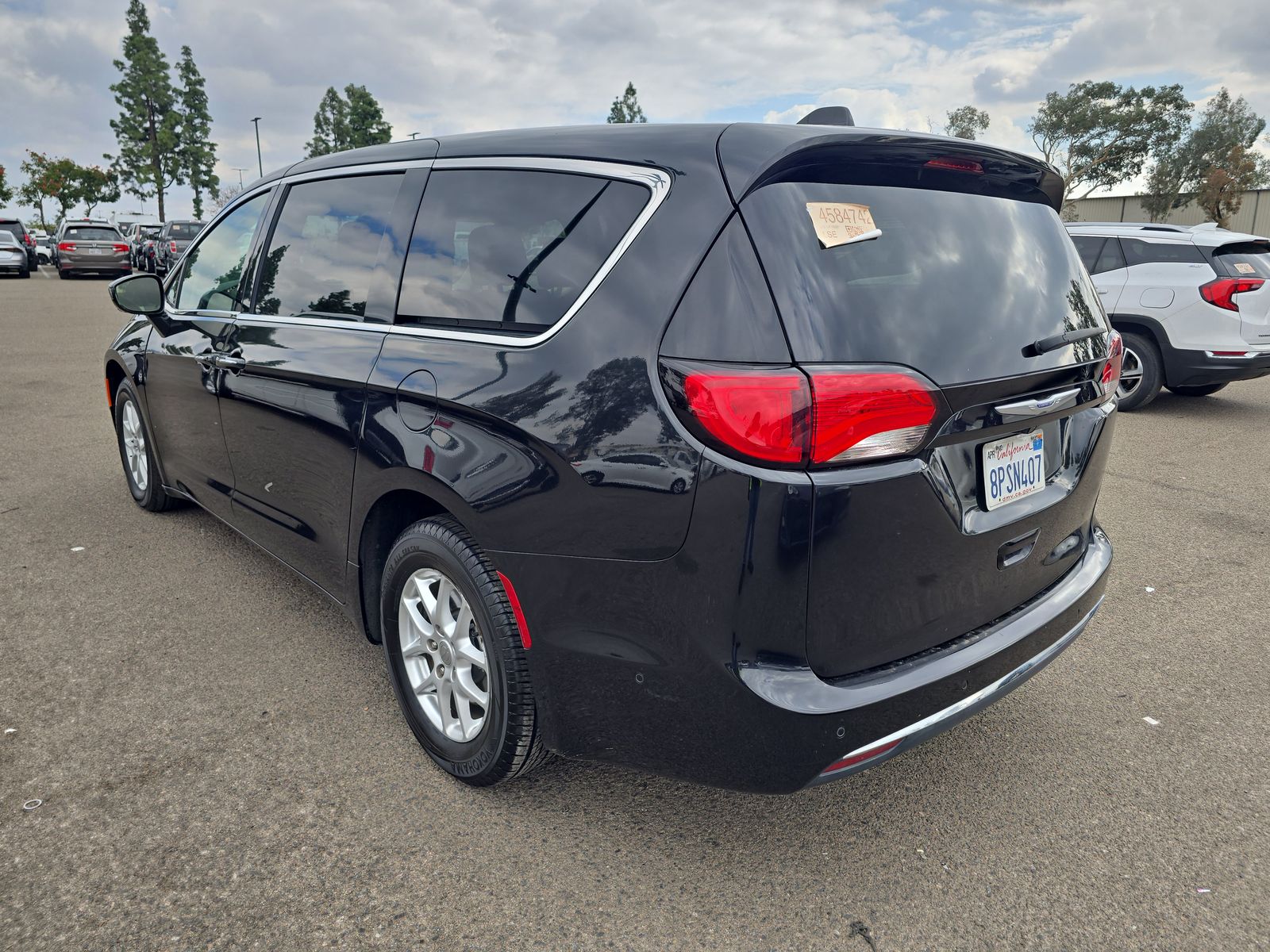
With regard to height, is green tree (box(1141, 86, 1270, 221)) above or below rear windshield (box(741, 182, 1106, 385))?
above

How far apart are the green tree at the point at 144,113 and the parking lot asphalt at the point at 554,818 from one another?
61.1 m

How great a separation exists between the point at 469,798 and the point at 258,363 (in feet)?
5.64

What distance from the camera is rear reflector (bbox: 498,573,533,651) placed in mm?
2209

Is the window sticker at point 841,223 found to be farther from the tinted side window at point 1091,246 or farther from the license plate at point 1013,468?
the tinted side window at point 1091,246

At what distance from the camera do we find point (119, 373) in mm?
4871

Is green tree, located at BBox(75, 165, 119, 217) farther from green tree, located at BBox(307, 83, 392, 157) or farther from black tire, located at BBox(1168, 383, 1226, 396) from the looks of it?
black tire, located at BBox(1168, 383, 1226, 396)

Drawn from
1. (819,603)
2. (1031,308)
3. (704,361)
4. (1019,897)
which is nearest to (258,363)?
(704,361)

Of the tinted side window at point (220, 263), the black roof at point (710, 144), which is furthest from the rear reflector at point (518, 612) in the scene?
the tinted side window at point (220, 263)

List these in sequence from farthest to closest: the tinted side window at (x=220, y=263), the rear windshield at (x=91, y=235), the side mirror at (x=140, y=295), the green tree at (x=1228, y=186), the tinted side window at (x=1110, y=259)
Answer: the green tree at (x=1228, y=186) → the rear windshield at (x=91, y=235) → the tinted side window at (x=1110, y=259) → the side mirror at (x=140, y=295) → the tinted side window at (x=220, y=263)

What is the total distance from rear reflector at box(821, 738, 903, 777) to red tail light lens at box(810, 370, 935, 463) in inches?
25.7

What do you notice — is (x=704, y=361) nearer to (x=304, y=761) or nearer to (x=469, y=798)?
(x=469, y=798)

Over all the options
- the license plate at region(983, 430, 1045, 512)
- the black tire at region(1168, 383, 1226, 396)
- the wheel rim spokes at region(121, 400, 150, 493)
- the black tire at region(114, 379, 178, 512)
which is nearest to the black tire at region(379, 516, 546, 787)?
the license plate at region(983, 430, 1045, 512)

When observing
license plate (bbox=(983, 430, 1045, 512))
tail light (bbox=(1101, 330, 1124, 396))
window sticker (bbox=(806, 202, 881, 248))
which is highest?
window sticker (bbox=(806, 202, 881, 248))

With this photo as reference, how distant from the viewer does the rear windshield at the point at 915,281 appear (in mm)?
1875
